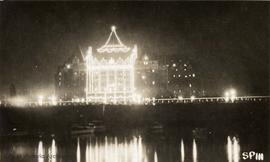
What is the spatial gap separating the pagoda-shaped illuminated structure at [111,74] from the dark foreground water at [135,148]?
53.0ft

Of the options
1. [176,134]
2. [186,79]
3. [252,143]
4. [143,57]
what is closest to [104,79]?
[143,57]

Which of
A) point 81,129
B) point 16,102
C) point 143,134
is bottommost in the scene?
point 143,134

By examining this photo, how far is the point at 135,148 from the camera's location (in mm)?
24844

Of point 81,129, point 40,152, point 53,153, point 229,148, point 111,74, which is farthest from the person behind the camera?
point 111,74

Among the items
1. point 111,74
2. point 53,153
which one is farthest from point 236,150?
point 111,74

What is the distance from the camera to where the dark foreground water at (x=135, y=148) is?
21734 mm

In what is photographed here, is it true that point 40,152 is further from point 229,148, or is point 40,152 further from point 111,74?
point 111,74

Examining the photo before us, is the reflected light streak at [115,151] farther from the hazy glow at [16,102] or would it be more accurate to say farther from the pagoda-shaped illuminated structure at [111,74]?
the pagoda-shaped illuminated structure at [111,74]

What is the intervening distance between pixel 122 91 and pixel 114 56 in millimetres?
5156

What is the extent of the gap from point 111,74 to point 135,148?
23619 mm

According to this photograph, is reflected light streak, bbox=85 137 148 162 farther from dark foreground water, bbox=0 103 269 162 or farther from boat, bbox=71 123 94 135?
boat, bbox=71 123 94 135

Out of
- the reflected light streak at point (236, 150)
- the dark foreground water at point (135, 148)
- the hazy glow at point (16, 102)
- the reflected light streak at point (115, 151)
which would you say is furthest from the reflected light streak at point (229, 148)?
the hazy glow at point (16, 102)

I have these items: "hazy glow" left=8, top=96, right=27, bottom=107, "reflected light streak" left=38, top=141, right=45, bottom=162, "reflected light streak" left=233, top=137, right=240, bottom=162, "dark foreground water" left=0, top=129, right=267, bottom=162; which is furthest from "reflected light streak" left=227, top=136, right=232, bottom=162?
"hazy glow" left=8, top=96, right=27, bottom=107

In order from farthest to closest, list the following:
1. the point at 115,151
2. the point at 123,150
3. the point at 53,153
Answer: the point at 123,150, the point at 115,151, the point at 53,153
